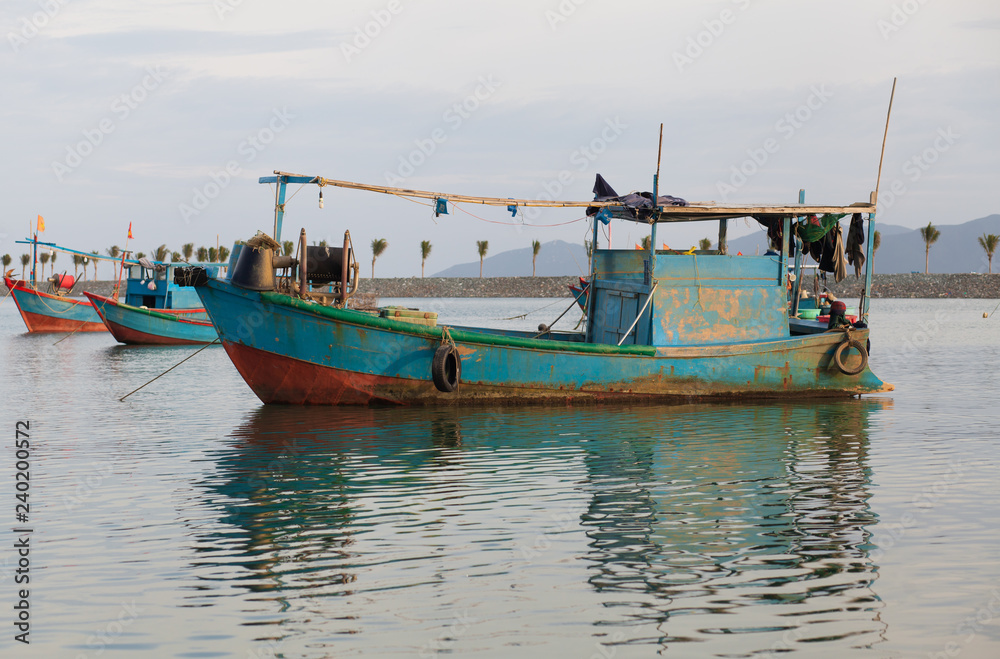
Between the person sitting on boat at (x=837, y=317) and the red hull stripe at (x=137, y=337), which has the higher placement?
the person sitting on boat at (x=837, y=317)

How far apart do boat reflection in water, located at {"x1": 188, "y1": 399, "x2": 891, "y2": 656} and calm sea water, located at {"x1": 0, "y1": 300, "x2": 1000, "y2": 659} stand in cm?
3

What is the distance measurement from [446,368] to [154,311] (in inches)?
910

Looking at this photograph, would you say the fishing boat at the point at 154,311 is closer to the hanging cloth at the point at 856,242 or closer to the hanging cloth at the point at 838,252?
the hanging cloth at the point at 838,252

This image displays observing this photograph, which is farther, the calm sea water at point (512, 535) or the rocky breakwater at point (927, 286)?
the rocky breakwater at point (927, 286)

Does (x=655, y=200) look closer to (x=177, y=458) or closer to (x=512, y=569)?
(x=177, y=458)

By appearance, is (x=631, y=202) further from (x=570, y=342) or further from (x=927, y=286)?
(x=927, y=286)

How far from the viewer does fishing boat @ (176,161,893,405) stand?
14.3 m

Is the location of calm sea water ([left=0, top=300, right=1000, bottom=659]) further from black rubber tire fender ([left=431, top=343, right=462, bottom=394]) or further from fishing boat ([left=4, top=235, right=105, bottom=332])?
fishing boat ([left=4, top=235, right=105, bottom=332])

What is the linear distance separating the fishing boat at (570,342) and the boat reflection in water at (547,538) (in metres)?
1.56

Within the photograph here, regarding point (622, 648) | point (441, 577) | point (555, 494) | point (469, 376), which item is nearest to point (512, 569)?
point (441, 577)

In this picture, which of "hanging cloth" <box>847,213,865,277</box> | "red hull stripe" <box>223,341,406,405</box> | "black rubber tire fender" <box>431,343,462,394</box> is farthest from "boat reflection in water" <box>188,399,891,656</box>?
"hanging cloth" <box>847,213,865,277</box>

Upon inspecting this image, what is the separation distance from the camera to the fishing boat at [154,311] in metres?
34.1

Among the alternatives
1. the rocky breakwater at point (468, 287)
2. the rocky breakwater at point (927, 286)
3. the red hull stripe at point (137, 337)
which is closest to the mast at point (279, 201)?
the red hull stripe at point (137, 337)

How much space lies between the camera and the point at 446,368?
1427 cm
